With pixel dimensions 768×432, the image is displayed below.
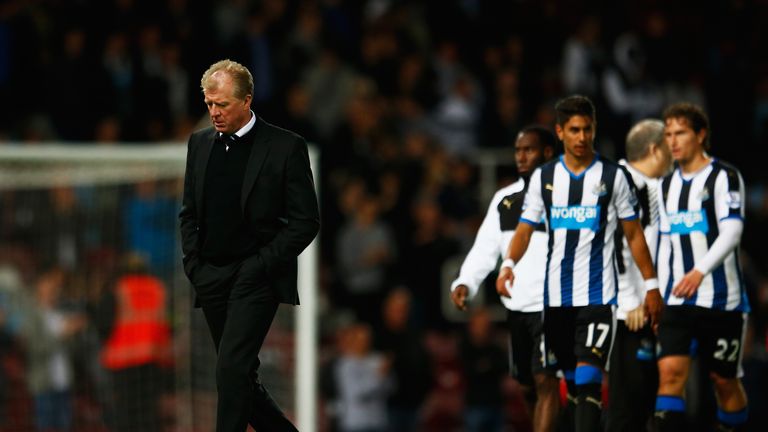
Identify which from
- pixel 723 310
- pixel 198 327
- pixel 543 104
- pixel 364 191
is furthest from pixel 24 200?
pixel 723 310

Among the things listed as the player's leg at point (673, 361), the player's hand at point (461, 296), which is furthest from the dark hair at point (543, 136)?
the player's leg at point (673, 361)

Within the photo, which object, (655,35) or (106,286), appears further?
(655,35)

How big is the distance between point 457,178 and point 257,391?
27.1 ft

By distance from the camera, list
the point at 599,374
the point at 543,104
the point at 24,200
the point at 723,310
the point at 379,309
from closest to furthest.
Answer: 1. the point at 599,374
2. the point at 723,310
3. the point at 24,200
4. the point at 379,309
5. the point at 543,104

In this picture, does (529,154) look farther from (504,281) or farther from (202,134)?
(202,134)

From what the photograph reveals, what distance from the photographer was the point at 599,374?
862cm

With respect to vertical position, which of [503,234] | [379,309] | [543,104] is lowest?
[379,309]

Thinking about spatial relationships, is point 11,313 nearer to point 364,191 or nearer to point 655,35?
point 364,191

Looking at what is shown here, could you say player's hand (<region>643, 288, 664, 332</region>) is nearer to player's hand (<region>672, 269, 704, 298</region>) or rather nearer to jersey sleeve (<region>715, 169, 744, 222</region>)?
player's hand (<region>672, 269, 704, 298</region>)

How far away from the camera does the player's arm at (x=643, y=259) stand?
28.2 ft

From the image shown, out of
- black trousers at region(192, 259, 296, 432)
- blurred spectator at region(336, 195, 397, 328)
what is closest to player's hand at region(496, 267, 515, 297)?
A: black trousers at region(192, 259, 296, 432)

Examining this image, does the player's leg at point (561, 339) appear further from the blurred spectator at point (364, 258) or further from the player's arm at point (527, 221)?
the blurred spectator at point (364, 258)

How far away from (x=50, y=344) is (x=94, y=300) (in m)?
0.56

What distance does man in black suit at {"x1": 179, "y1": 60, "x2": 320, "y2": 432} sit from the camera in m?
7.85
